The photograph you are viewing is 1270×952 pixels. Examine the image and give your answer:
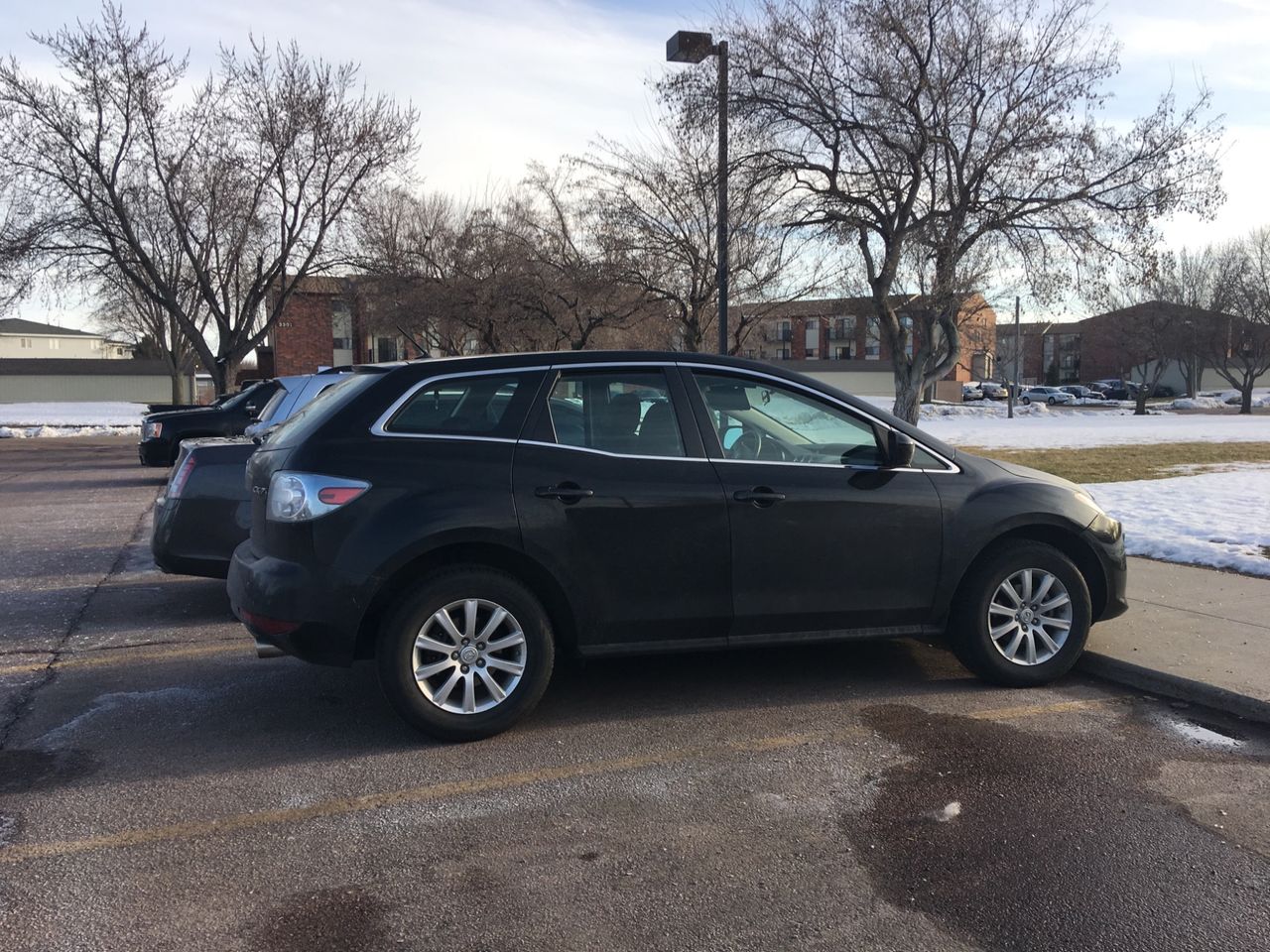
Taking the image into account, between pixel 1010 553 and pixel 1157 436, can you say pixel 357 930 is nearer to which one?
pixel 1010 553

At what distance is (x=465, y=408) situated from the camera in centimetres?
498

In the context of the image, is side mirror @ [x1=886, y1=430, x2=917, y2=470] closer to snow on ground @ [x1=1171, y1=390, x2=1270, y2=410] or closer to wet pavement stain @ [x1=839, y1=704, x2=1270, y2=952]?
wet pavement stain @ [x1=839, y1=704, x2=1270, y2=952]

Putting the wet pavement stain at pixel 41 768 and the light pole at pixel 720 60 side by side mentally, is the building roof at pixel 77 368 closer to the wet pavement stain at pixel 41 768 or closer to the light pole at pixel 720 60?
the light pole at pixel 720 60

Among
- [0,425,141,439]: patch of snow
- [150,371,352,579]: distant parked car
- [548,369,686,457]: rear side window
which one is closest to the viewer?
[548,369,686,457]: rear side window

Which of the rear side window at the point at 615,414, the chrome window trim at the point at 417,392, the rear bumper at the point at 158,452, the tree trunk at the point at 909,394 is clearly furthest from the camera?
the tree trunk at the point at 909,394

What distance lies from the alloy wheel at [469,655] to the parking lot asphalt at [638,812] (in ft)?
0.80

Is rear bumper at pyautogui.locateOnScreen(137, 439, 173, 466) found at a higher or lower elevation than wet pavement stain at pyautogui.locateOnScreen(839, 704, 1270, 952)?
higher

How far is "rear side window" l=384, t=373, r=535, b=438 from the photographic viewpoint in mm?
4895

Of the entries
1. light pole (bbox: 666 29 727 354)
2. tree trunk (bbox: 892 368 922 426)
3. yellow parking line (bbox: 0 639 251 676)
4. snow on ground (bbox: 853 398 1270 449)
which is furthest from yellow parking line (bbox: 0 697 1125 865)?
snow on ground (bbox: 853 398 1270 449)

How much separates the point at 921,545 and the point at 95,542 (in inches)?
347

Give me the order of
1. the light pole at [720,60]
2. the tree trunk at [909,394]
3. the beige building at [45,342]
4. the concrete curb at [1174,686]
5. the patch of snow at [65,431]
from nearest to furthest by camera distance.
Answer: the concrete curb at [1174,686] < the light pole at [720,60] < the tree trunk at [909,394] < the patch of snow at [65,431] < the beige building at [45,342]

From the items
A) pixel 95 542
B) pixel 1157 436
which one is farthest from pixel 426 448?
pixel 1157 436

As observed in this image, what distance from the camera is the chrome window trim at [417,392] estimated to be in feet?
15.8

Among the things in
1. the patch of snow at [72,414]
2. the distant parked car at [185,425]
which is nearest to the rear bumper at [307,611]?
the distant parked car at [185,425]
